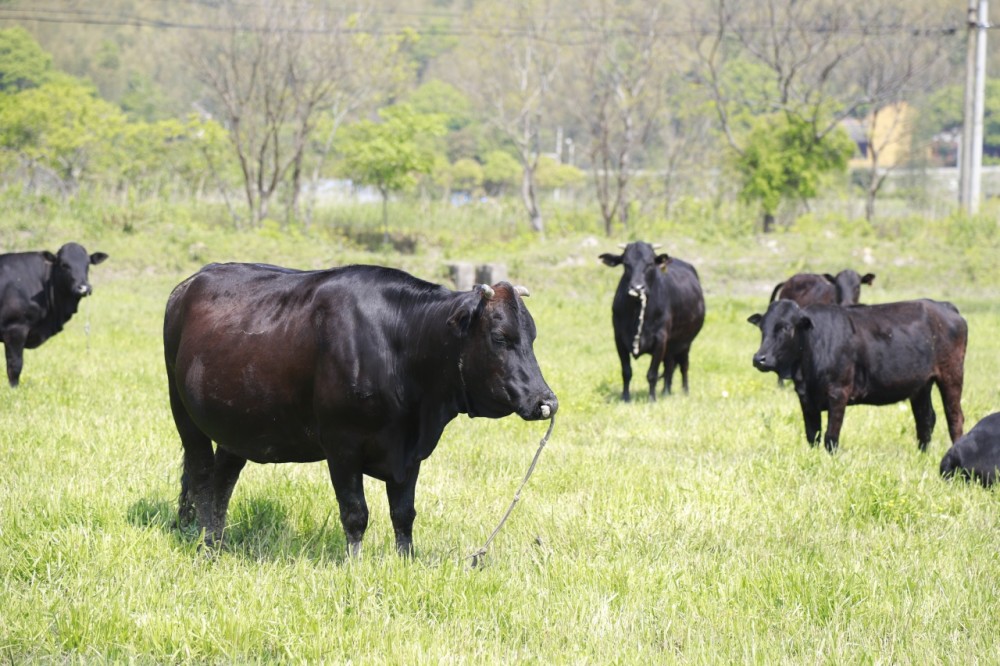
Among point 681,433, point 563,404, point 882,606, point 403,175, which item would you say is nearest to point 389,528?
point 882,606

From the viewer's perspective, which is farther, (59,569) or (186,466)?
(186,466)

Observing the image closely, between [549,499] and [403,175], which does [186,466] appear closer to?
[549,499]

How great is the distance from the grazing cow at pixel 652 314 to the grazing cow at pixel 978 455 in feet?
15.1

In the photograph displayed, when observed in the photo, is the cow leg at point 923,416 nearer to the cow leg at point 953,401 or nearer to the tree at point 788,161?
the cow leg at point 953,401

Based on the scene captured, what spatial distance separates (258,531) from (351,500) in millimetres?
949

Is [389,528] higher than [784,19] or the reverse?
the reverse

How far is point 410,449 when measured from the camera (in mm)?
5422

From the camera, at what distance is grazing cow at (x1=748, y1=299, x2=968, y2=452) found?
8.84 metres

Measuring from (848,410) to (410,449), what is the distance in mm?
6880

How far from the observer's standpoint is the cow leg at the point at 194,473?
19.7ft

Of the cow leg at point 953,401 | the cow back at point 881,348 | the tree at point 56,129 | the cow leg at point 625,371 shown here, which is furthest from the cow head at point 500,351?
the tree at point 56,129

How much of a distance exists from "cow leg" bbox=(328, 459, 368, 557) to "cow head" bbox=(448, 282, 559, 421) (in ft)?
2.42

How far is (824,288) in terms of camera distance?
14.9 m

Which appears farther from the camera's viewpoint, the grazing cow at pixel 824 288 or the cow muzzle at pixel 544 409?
the grazing cow at pixel 824 288
